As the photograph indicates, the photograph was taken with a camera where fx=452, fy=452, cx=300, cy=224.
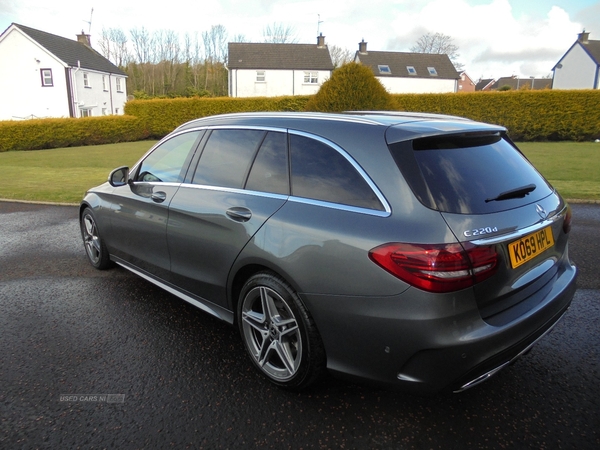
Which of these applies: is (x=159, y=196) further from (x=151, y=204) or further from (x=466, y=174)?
(x=466, y=174)

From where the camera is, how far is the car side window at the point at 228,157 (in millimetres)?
3217

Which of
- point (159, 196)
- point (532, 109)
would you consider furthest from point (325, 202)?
point (532, 109)

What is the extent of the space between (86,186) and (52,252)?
6.15 metres

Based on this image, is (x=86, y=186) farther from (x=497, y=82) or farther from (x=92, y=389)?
(x=497, y=82)

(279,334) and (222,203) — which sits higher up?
(222,203)

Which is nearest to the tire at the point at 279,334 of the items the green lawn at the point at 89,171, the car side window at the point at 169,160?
the car side window at the point at 169,160

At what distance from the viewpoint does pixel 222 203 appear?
3.16 metres

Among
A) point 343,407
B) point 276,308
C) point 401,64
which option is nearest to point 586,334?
point 343,407

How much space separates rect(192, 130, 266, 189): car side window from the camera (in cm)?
322

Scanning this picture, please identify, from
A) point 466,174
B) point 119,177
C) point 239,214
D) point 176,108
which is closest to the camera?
point 466,174

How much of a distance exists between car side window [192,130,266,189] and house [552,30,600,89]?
57177 mm

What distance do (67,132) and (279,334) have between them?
2710 cm

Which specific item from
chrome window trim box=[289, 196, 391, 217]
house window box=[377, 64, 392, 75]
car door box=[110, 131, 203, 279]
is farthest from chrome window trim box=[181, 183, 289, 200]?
house window box=[377, 64, 392, 75]

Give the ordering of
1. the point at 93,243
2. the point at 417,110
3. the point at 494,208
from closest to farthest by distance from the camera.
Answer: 1. the point at 494,208
2. the point at 93,243
3. the point at 417,110
